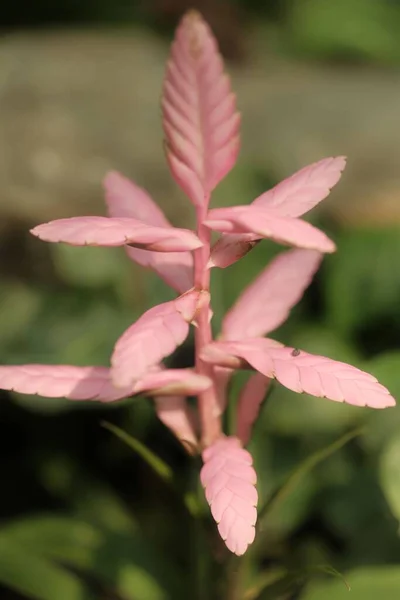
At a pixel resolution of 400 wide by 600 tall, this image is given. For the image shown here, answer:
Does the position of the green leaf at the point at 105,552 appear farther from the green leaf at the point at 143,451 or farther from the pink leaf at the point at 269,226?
the pink leaf at the point at 269,226

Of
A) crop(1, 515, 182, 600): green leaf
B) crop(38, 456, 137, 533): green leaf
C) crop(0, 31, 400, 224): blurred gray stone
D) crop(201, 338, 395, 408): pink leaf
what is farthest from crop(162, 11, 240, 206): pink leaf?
crop(0, 31, 400, 224): blurred gray stone

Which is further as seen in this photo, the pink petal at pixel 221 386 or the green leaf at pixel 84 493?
the green leaf at pixel 84 493

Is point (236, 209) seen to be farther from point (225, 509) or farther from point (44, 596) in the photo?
point (44, 596)

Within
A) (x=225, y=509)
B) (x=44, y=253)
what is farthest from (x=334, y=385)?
(x=44, y=253)

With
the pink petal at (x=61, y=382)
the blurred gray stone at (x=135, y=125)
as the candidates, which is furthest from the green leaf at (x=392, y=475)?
the blurred gray stone at (x=135, y=125)

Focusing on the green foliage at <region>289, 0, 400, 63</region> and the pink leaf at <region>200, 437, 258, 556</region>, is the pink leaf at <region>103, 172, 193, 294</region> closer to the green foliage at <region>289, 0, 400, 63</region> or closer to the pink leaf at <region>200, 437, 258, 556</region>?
the pink leaf at <region>200, 437, 258, 556</region>

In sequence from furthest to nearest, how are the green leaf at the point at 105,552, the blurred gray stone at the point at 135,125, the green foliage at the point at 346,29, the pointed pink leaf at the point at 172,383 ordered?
the green foliage at the point at 346,29
the blurred gray stone at the point at 135,125
the green leaf at the point at 105,552
the pointed pink leaf at the point at 172,383

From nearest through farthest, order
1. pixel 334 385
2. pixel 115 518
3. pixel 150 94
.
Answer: pixel 334 385, pixel 115 518, pixel 150 94
